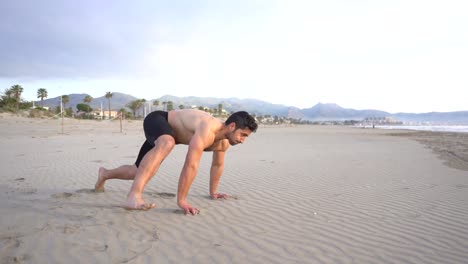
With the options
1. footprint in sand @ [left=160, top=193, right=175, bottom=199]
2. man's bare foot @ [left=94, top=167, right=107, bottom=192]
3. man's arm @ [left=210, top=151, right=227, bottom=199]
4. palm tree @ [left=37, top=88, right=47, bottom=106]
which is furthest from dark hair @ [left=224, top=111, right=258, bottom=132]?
palm tree @ [left=37, top=88, right=47, bottom=106]

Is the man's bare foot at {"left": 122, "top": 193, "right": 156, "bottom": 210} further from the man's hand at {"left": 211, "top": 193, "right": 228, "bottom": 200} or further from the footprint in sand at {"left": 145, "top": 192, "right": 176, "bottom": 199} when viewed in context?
the man's hand at {"left": 211, "top": 193, "right": 228, "bottom": 200}

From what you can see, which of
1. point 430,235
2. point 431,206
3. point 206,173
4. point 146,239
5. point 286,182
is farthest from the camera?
point 206,173

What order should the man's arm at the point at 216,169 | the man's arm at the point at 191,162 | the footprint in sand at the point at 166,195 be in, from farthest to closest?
the footprint in sand at the point at 166,195, the man's arm at the point at 216,169, the man's arm at the point at 191,162

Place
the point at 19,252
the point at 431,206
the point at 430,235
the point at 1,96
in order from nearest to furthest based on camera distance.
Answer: the point at 19,252
the point at 430,235
the point at 431,206
the point at 1,96

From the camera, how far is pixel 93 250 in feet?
9.11

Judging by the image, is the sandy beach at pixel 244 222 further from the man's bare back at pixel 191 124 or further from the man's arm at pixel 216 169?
the man's bare back at pixel 191 124

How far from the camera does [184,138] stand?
13.3 ft

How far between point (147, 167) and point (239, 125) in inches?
45.5

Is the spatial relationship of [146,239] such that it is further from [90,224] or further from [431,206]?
[431,206]

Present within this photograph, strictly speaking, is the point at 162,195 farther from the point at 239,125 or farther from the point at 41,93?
the point at 41,93

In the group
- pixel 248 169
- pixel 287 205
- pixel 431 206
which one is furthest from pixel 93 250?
pixel 248 169

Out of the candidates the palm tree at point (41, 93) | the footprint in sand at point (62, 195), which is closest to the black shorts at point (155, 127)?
the footprint in sand at point (62, 195)

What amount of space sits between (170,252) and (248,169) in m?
5.10

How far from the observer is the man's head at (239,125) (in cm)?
383
